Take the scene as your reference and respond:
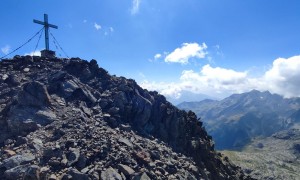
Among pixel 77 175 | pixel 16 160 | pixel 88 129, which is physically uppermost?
pixel 88 129

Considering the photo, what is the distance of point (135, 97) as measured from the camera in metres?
58.7

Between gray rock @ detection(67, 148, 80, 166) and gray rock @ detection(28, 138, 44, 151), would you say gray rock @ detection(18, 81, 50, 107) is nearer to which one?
gray rock @ detection(28, 138, 44, 151)

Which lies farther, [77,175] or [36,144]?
[36,144]

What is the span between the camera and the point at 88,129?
4309 cm

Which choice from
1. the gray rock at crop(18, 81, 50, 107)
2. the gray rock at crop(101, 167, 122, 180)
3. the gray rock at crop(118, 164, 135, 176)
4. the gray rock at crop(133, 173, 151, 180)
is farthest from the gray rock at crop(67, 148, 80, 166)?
the gray rock at crop(18, 81, 50, 107)

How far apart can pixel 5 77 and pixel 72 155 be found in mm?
27846

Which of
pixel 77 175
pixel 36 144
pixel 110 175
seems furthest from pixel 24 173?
pixel 110 175

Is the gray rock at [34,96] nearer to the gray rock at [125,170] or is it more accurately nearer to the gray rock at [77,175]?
the gray rock at [77,175]

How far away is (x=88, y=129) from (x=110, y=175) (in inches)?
399

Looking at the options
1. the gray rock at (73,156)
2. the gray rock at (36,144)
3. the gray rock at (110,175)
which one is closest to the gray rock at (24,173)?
the gray rock at (73,156)

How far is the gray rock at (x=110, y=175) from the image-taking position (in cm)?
3435

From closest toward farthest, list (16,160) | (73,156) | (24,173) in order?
(24,173)
(16,160)
(73,156)

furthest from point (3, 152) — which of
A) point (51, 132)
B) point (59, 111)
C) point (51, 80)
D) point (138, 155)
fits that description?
point (51, 80)

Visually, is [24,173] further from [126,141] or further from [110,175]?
[126,141]
